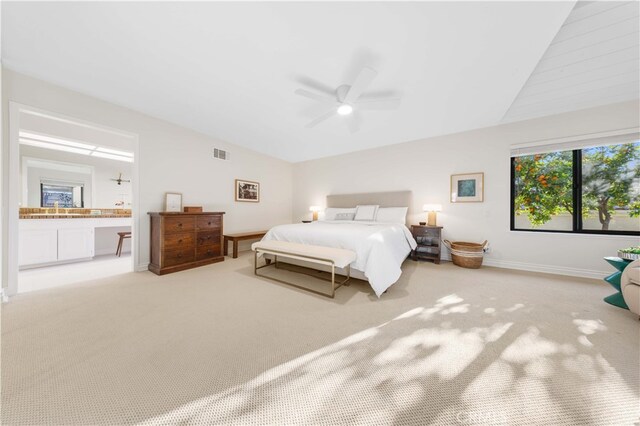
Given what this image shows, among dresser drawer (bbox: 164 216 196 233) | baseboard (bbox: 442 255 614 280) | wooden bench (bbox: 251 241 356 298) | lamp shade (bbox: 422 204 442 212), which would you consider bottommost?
baseboard (bbox: 442 255 614 280)

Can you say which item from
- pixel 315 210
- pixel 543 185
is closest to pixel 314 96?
pixel 315 210

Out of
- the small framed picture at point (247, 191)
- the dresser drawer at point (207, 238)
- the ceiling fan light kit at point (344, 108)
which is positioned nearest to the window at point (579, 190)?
the ceiling fan light kit at point (344, 108)

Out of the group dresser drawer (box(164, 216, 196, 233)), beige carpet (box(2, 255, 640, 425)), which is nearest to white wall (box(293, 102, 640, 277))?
beige carpet (box(2, 255, 640, 425))

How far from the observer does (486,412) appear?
40.8 inches

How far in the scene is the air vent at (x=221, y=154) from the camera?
4.31 meters

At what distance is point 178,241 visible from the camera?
3.33 m

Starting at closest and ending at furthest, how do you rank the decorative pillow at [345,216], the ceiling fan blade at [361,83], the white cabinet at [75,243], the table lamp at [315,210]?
the ceiling fan blade at [361,83] < the white cabinet at [75,243] < the decorative pillow at [345,216] < the table lamp at [315,210]

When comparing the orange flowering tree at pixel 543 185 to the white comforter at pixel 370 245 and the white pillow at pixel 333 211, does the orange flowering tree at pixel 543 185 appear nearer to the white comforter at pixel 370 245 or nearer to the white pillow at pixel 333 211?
the white comforter at pixel 370 245

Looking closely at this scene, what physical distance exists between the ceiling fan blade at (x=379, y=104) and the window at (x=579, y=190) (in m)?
2.74

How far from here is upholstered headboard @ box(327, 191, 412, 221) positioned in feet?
14.6

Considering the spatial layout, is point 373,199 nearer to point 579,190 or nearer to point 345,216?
point 345,216

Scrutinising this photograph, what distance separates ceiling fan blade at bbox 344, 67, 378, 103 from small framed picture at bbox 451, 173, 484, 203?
9.04 feet

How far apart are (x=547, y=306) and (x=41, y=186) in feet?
27.8

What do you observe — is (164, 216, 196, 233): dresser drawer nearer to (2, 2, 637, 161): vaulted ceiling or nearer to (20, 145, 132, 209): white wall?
(2, 2, 637, 161): vaulted ceiling
